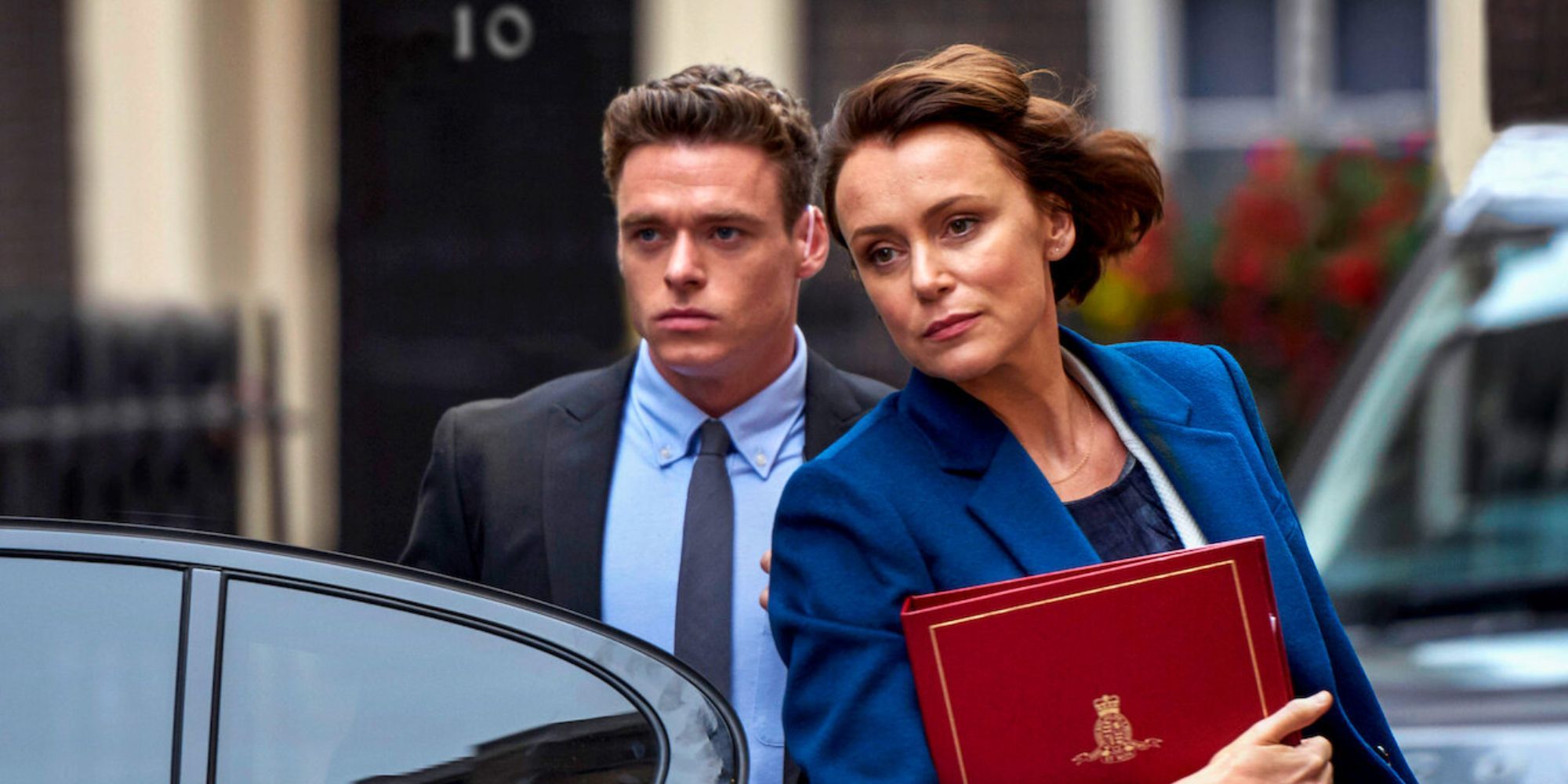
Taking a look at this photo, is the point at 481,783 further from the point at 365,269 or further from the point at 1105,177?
the point at 365,269

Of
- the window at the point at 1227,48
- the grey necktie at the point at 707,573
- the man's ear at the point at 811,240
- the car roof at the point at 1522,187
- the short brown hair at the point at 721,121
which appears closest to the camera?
the grey necktie at the point at 707,573

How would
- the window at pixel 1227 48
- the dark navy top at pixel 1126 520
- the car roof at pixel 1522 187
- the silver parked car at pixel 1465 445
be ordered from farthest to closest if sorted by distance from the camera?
the window at pixel 1227 48 < the car roof at pixel 1522 187 < the silver parked car at pixel 1465 445 < the dark navy top at pixel 1126 520

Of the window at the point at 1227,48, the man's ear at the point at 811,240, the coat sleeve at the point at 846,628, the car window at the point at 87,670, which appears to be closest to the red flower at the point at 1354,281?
the window at the point at 1227,48

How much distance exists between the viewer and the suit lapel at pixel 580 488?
7.66ft

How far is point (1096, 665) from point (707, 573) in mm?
701

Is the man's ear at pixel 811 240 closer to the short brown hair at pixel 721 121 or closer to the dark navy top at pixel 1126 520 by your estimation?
the short brown hair at pixel 721 121

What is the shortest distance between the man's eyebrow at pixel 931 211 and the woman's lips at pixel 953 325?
0.11m

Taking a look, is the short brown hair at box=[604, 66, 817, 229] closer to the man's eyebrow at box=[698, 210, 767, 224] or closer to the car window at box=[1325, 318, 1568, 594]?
the man's eyebrow at box=[698, 210, 767, 224]

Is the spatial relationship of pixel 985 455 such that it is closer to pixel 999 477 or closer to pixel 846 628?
pixel 999 477

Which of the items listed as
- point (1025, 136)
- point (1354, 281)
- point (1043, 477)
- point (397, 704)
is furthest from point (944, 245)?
point (1354, 281)

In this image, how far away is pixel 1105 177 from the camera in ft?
6.67

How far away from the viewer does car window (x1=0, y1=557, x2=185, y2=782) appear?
5.89 feet

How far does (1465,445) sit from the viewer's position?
402 cm

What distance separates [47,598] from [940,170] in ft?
3.45
